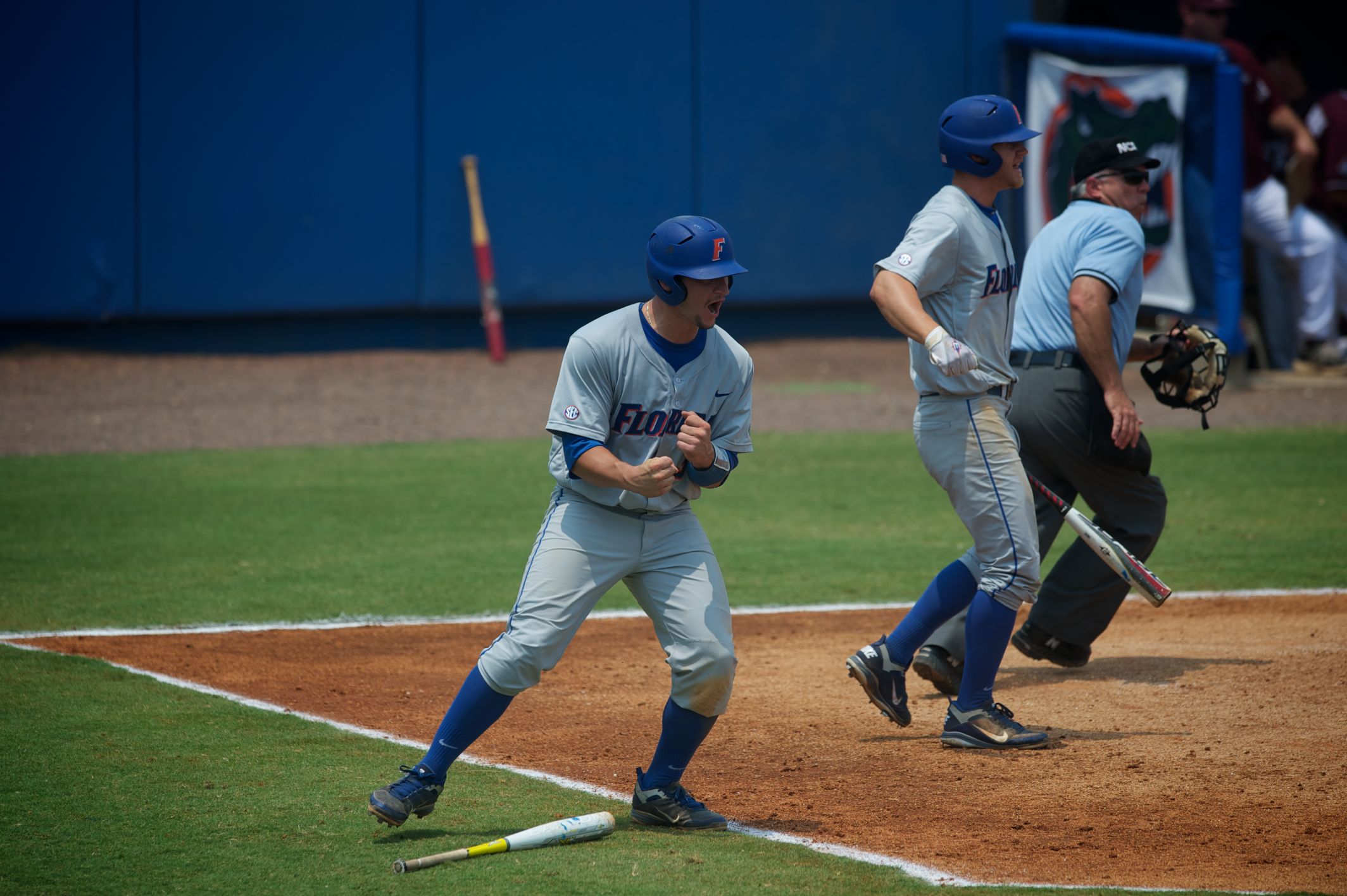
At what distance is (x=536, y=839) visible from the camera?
394cm

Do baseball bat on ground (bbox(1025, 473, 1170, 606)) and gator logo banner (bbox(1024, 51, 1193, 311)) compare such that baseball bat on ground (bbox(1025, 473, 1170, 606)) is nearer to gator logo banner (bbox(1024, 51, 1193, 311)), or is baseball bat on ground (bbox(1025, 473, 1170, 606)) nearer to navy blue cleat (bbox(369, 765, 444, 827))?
navy blue cleat (bbox(369, 765, 444, 827))

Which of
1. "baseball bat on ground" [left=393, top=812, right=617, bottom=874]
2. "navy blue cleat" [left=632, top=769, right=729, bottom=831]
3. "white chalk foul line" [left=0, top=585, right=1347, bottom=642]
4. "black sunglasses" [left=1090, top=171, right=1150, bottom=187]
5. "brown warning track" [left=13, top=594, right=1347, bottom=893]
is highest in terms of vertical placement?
"black sunglasses" [left=1090, top=171, right=1150, bottom=187]

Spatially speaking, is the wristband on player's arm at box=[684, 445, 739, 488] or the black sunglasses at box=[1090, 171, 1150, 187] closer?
the wristband on player's arm at box=[684, 445, 739, 488]

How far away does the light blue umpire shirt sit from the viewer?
18.1ft

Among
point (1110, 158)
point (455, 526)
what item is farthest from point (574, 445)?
point (455, 526)

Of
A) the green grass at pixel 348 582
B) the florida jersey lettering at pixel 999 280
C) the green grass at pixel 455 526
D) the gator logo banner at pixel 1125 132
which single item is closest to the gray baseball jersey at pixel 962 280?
the florida jersey lettering at pixel 999 280

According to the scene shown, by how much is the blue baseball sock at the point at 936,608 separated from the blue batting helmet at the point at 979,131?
54.0 inches

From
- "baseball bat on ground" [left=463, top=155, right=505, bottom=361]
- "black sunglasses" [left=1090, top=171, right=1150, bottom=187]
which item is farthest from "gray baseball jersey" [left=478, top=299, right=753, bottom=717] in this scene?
"baseball bat on ground" [left=463, top=155, right=505, bottom=361]

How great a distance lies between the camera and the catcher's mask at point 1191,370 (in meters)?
6.00

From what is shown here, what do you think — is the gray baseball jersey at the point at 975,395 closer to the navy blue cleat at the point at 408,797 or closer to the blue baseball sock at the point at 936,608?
the blue baseball sock at the point at 936,608

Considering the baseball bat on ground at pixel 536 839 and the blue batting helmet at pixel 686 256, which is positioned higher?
the blue batting helmet at pixel 686 256

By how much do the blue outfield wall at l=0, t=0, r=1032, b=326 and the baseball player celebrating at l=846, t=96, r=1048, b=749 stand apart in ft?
33.9

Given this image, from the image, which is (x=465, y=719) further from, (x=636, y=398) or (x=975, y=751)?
(x=975, y=751)

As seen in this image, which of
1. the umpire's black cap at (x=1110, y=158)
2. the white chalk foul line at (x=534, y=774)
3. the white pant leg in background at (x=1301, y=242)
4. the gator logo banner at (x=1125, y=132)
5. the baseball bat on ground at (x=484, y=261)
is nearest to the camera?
the white chalk foul line at (x=534, y=774)
